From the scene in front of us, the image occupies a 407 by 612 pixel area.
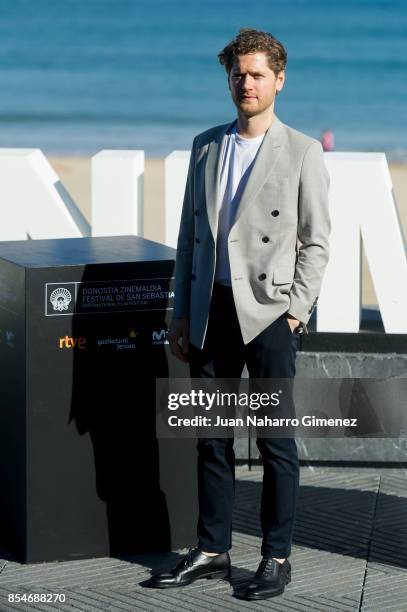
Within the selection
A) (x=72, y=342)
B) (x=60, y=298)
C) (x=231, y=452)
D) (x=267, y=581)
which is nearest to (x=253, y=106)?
(x=60, y=298)

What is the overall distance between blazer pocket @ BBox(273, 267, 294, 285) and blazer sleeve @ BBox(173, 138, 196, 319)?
418 mm

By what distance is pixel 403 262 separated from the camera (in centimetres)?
700

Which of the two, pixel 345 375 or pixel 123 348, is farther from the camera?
pixel 345 375

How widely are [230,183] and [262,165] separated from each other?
0.17 meters

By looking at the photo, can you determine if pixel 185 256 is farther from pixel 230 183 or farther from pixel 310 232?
pixel 310 232

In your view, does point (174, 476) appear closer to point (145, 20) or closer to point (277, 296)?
point (277, 296)

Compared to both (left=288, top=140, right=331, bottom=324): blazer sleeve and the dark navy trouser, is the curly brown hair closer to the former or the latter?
(left=288, top=140, right=331, bottom=324): blazer sleeve

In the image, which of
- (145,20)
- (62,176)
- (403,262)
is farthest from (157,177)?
(145,20)

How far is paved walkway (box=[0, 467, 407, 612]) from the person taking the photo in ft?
17.0

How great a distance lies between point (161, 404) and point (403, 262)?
1.99 metres

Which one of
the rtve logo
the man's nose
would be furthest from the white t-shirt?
the rtve logo

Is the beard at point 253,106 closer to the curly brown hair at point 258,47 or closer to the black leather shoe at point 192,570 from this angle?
the curly brown hair at point 258,47

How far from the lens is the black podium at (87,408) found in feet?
17.7

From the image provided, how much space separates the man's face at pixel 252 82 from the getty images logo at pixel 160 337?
1.09m
